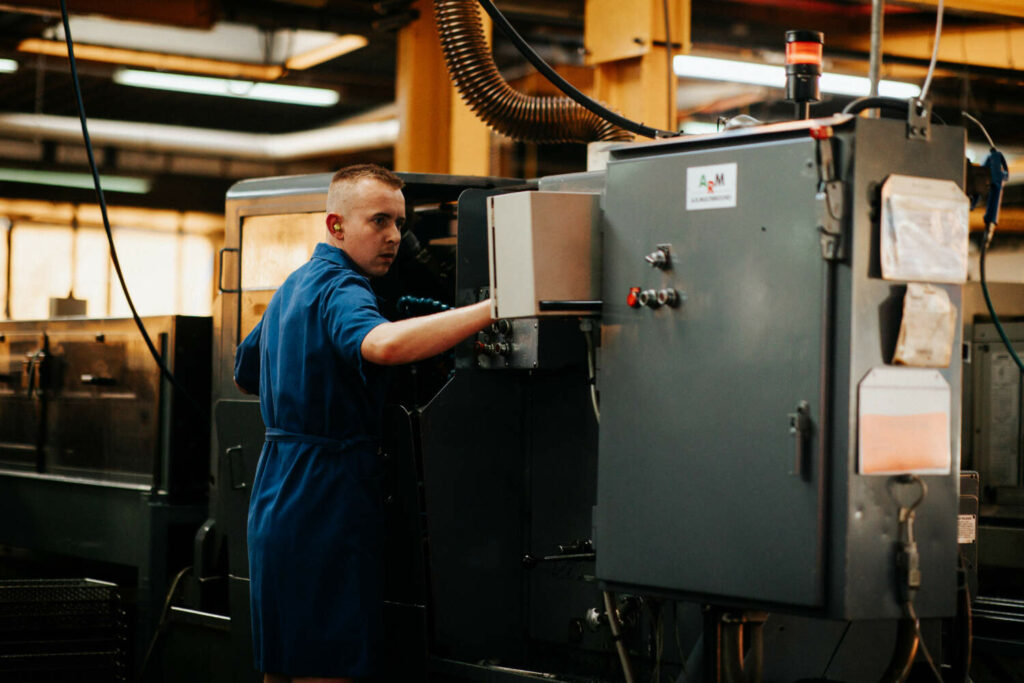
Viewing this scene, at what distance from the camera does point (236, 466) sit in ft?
11.3

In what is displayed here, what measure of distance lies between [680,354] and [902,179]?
1.56 ft

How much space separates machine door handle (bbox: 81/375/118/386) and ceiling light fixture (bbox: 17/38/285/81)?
441cm

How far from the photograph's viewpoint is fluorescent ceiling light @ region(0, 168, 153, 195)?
9102 mm

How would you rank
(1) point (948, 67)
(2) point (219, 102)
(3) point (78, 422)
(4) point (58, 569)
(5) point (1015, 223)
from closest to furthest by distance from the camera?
(3) point (78, 422), (4) point (58, 569), (1) point (948, 67), (5) point (1015, 223), (2) point (219, 102)

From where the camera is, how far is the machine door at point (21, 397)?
4914 mm

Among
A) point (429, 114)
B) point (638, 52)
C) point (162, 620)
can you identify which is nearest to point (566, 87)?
point (162, 620)

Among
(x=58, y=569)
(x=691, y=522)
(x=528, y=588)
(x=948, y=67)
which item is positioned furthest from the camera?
(x=948, y=67)

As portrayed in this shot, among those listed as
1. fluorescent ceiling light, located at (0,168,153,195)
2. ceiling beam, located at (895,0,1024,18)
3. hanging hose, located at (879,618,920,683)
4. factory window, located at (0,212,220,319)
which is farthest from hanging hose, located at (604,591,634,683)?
fluorescent ceiling light, located at (0,168,153,195)

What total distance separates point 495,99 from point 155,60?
546cm

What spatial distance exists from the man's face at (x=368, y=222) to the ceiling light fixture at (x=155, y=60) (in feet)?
20.9

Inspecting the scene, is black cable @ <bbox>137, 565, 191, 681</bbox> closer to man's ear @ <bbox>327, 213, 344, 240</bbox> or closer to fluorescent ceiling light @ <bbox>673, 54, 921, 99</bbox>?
man's ear @ <bbox>327, 213, 344, 240</bbox>

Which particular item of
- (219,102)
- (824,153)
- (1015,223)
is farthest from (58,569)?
(1015,223)

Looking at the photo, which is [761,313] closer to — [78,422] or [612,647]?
[612,647]

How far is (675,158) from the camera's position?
2141mm
